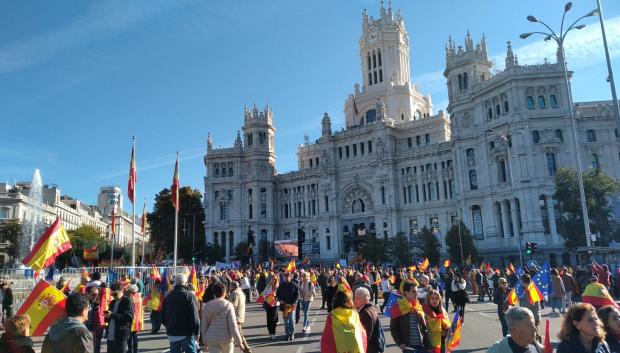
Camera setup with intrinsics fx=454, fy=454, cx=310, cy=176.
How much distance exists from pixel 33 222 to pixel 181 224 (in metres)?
22.8

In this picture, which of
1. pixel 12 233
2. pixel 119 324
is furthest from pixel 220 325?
pixel 12 233

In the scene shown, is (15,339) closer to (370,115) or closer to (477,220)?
(477,220)

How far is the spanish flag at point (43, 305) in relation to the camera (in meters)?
9.70

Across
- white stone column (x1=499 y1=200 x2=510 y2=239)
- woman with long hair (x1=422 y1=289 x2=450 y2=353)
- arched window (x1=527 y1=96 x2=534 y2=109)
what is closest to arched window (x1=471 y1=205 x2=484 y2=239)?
white stone column (x1=499 y1=200 x2=510 y2=239)

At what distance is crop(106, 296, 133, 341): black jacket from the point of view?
9625 mm

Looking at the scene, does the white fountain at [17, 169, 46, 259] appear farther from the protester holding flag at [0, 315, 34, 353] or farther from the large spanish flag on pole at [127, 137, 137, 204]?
the protester holding flag at [0, 315, 34, 353]

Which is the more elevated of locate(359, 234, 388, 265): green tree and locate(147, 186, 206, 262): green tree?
locate(147, 186, 206, 262): green tree

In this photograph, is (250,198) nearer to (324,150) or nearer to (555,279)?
(324,150)

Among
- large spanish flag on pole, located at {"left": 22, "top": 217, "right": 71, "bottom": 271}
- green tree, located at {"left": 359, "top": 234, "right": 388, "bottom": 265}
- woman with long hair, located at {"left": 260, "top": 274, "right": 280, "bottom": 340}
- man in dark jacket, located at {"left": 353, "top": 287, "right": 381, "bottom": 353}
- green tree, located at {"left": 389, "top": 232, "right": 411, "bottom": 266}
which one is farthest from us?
green tree, located at {"left": 359, "top": 234, "right": 388, "bottom": 265}

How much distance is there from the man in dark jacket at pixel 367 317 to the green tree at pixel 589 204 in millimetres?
35920

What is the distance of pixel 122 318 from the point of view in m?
9.67

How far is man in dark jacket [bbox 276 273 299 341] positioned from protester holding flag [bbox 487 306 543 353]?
33.7 feet

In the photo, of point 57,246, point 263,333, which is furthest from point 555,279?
point 57,246

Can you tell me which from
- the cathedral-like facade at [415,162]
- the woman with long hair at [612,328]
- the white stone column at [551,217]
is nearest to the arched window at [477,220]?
the cathedral-like facade at [415,162]
